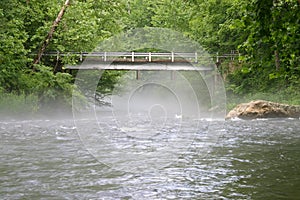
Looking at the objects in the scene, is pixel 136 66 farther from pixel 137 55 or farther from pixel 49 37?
pixel 49 37

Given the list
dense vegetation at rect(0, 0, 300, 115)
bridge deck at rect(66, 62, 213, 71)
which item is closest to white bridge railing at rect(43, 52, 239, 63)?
bridge deck at rect(66, 62, 213, 71)

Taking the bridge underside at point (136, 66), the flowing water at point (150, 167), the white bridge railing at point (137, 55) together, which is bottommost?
the flowing water at point (150, 167)

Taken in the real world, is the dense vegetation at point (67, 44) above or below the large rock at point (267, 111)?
above

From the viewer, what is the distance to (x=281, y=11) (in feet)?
24.4

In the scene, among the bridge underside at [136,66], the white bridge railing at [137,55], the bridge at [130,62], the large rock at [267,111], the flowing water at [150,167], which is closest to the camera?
the flowing water at [150,167]

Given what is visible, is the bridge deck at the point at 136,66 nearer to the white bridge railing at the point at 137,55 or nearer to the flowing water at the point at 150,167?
the white bridge railing at the point at 137,55

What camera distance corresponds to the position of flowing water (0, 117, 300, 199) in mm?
6730

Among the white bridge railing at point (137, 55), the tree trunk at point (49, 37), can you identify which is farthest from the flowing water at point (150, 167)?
the white bridge railing at point (137, 55)

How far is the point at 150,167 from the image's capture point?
8.81 meters

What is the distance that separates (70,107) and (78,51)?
164 inches

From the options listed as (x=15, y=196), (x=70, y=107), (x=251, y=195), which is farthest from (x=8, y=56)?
(x=251, y=195)

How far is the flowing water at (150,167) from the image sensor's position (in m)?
6.73

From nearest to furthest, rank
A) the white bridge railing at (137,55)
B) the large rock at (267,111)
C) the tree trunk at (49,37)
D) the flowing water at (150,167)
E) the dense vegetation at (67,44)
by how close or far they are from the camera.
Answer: the flowing water at (150,167)
the large rock at (267,111)
the dense vegetation at (67,44)
the tree trunk at (49,37)
the white bridge railing at (137,55)

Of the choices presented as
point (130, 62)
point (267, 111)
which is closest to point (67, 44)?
point (130, 62)
